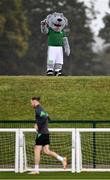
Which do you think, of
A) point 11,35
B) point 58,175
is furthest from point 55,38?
point 11,35

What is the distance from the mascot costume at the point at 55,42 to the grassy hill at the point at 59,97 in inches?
41.3

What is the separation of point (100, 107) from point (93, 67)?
206ft

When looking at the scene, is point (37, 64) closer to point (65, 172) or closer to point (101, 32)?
point (101, 32)

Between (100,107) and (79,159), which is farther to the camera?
(100,107)

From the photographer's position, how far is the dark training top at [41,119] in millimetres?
19797

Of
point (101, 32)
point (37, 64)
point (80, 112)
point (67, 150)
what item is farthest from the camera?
point (101, 32)

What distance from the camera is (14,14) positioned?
245 ft

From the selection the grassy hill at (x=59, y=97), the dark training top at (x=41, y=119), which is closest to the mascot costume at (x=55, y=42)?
the grassy hill at (x=59, y=97)

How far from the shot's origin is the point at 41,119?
1986 centimetres

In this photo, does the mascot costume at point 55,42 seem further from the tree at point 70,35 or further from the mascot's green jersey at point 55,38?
the tree at point 70,35

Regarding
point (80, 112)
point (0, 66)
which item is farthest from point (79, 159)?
point (0, 66)

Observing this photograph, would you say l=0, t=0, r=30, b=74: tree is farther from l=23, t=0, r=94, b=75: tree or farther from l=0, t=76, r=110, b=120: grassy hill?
l=0, t=76, r=110, b=120: grassy hill

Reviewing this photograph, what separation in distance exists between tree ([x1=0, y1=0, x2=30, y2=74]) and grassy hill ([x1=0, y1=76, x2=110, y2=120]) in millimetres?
45901

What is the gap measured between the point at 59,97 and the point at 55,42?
7.11ft
